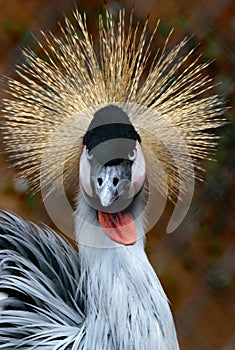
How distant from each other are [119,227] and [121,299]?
0.36 feet

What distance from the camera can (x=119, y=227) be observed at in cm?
151

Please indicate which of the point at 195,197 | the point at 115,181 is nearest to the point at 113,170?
the point at 115,181

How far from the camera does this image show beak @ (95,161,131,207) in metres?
1.42

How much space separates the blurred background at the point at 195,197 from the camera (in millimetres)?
2008

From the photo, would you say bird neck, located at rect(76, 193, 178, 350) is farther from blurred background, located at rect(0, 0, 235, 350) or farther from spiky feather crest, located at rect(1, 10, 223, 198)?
blurred background, located at rect(0, 0, 235, 350)

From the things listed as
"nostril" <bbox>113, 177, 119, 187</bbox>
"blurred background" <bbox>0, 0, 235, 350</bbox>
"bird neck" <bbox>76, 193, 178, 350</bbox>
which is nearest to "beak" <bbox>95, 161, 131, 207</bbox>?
"nostril" <bbox>113, 177, 119, 187</bbox>

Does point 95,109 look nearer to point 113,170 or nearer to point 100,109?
point 100,109

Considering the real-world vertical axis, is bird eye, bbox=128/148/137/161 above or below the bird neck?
above

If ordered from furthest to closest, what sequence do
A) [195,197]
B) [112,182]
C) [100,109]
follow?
[195,197], [100,109], [112,182]

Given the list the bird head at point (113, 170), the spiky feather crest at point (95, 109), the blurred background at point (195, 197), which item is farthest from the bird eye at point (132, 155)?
the blurred background at point (195, 197)

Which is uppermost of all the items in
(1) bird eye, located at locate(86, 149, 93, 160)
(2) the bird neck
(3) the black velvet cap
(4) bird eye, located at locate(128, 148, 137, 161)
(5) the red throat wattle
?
(3) the black velvet cap

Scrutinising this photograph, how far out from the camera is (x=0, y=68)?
1.97 metres

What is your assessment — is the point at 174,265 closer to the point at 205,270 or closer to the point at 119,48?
the point at 205,270

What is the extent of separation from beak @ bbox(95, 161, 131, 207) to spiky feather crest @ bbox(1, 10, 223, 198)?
0.15 m
